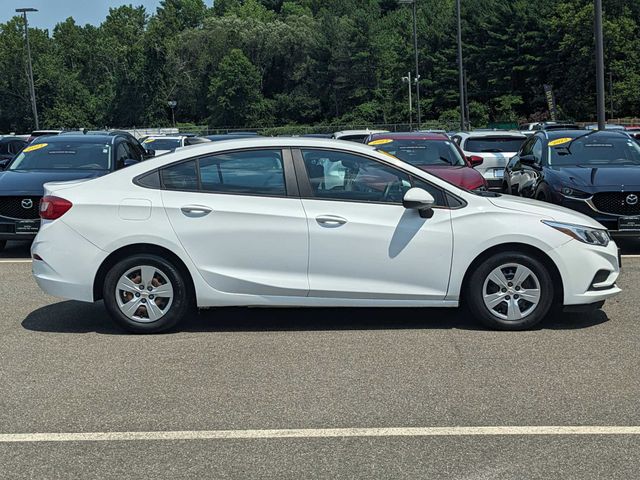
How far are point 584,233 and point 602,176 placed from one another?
414 centimetres

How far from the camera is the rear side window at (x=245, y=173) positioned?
7383 millimetres

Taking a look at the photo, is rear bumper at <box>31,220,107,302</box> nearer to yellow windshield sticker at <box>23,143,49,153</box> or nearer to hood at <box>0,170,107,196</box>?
hood at <box>0,170,107,196</box>

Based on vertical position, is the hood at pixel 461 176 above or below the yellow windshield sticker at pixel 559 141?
below

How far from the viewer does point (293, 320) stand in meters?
7.99

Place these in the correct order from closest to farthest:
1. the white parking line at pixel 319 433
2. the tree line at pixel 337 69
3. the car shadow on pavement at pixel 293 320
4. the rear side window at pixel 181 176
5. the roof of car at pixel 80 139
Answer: the white parking line at pixel 319 433 < the rear side window at pixel 181 176 < the car shadow on pavement at pixel 293 320 < the roof of car at pixel 80 139 < the tree line at pixel 337 69

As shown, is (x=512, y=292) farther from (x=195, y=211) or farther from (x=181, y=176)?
(x=181, y=176)

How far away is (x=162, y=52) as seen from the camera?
109 meters

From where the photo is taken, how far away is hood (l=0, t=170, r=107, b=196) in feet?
38.1

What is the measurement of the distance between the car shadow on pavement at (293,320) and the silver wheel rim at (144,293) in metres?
0.29

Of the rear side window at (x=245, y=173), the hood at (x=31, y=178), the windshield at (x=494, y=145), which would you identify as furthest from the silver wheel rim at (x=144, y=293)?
the windshield at (x=494, y=145)

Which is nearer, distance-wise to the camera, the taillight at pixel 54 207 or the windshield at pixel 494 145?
the taillight at pixel 54 207

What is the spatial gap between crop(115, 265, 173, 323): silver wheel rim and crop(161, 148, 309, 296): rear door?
1.13 ft

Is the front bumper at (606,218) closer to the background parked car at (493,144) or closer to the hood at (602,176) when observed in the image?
the hood at (602,176)

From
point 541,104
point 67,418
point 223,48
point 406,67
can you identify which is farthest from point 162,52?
point 67,418
